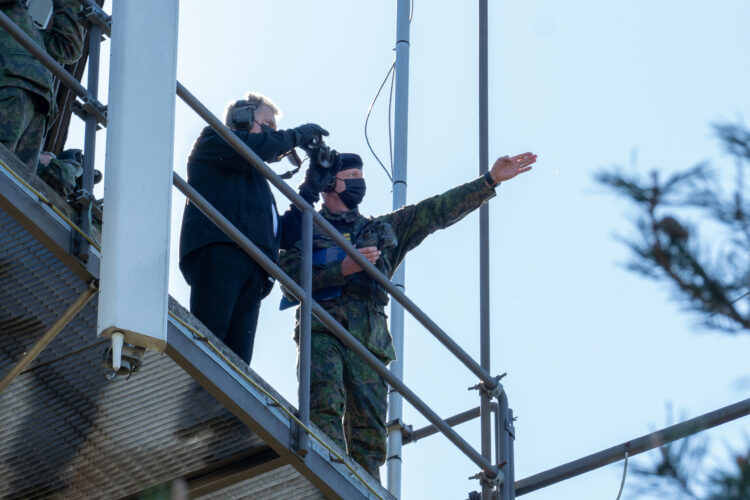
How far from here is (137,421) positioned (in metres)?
5.77

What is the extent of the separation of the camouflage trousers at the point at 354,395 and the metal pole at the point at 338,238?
1.58ft

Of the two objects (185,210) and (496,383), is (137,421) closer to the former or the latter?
(185,210)

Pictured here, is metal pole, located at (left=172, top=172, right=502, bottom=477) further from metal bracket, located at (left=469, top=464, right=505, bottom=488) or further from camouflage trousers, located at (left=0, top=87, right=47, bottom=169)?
camouflage trousers, located at (left=0, top=87, right=47, bottom=169)

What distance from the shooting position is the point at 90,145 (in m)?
5.41

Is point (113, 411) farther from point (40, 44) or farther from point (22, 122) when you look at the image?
point (40, 44)

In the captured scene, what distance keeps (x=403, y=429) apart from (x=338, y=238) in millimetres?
2424

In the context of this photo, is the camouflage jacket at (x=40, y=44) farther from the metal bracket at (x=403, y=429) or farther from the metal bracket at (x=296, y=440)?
the metal bracket at (x=403, y=429)

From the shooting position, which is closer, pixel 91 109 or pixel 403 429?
pixel 91 109

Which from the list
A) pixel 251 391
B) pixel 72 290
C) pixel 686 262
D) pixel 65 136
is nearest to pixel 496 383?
pixel 251 391

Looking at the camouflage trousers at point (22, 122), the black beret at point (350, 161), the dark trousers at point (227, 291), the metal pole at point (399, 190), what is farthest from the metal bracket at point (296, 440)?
the black beret at point (350, 161)

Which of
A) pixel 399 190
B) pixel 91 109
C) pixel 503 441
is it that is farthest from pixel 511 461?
pixel 399 190

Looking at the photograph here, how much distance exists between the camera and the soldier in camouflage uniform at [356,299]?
693 cm

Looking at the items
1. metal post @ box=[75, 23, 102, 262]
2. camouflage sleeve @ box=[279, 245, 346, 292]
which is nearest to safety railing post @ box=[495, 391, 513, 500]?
camouflage sleeve @ box=[279, 245, 346, 292]

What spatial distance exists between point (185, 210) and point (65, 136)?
5.47 metres
